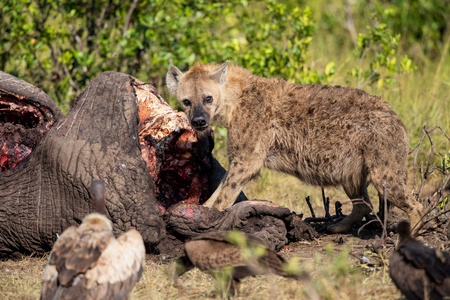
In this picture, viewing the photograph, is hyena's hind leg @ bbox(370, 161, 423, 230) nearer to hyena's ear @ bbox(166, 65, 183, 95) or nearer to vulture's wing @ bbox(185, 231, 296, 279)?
vulture's wing @ bbox(185, 231, 296, 279)

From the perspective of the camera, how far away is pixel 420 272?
3.04 meters

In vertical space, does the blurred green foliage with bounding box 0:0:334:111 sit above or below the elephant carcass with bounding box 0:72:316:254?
above

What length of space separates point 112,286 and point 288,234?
204cm

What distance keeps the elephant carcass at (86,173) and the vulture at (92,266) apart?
40.4 inches

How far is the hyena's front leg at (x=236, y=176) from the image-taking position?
491 centimetres

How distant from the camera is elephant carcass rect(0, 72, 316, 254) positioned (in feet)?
14.2

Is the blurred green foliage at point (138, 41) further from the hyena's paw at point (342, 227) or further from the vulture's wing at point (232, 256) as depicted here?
the vulture's wing at point (232, 256)

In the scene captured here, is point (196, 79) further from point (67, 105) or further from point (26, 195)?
point (67, 105)

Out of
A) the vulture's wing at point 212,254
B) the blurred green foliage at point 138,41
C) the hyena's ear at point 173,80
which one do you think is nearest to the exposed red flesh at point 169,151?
the hyena's ear at point 173,80

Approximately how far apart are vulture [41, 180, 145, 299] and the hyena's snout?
72.7 inches

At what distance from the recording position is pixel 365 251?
4.46 metres

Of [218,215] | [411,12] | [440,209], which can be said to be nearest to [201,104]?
[218,215]

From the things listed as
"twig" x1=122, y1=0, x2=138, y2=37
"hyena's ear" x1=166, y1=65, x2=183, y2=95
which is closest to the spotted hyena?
"hyena's ear" x1=166, y1=65, x2=183, y2=95

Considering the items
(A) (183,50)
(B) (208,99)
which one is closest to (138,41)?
(A) (183,50)
